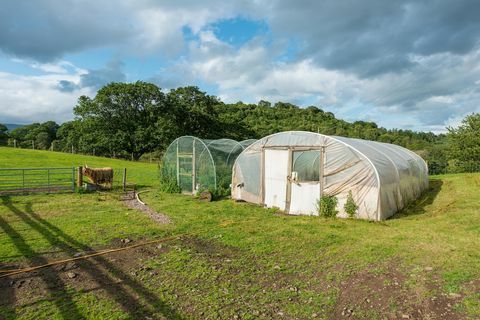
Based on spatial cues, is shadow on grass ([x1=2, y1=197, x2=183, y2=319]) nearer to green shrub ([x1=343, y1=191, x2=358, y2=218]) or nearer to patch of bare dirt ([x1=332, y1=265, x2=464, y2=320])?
patch of bare dirt ([x1=332, y1=265, x2=464, y2=320])

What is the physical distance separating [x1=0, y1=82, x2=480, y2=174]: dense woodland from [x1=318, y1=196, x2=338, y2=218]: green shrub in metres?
26.6

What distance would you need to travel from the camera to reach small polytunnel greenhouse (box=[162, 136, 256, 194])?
1562cm

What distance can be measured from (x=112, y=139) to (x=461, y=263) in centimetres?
4262

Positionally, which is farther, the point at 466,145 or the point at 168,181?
the point at 466,145

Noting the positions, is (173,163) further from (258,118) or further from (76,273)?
(258,118)

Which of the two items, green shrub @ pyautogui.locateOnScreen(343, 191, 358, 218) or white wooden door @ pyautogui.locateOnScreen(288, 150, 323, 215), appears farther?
white wooden door @ pyautogui.locateOnScreen(288, 150, 323, 215)

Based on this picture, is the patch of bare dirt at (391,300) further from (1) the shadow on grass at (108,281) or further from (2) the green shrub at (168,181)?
(2) the green shrub at (168,181)

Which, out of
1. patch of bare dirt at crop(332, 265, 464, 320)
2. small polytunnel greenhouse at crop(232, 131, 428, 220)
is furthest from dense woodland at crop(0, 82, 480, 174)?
patch of bare dirt at crop(332, 265, 464, 320)

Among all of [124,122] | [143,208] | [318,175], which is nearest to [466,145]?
[318,175]

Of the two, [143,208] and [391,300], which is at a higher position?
[391,300]

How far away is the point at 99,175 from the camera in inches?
691

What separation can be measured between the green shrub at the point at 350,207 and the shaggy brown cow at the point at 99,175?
41.7 feet

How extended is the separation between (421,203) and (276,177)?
6.67 m

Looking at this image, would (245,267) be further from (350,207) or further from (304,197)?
(304,197)
